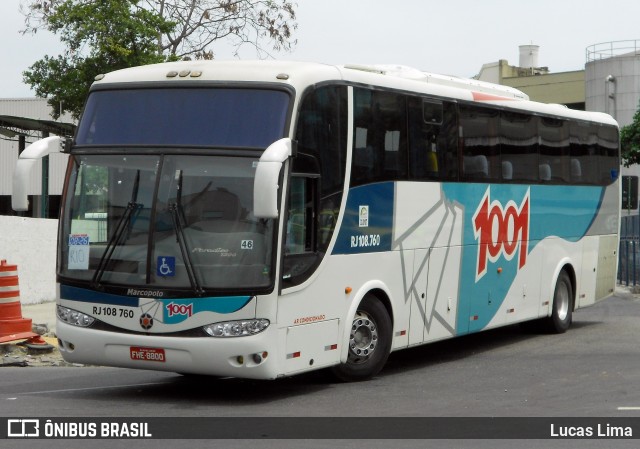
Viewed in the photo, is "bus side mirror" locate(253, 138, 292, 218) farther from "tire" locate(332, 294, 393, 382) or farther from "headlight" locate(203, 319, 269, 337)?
"tire" locate(332, 294, 393, 382)

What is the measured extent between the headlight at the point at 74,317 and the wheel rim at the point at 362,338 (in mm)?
2735

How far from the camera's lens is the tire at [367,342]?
1273 centimetres

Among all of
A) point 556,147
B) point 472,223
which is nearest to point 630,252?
point 556,147

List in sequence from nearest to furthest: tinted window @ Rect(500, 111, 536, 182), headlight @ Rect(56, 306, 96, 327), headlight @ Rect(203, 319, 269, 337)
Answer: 1. headlight @ Rect(203, 319, 269, 337)
2. headlight @ Rect(56, 306, 96, 327)
3. tinted window @ Rect(500, 111, 536, 182)

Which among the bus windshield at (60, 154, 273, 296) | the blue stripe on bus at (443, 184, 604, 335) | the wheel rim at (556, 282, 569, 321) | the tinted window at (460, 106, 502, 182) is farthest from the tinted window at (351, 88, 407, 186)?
the wheel rim at (556, 282, 569, 321)

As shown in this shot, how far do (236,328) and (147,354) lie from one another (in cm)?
90

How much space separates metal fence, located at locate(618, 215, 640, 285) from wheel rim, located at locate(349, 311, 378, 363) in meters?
16.6

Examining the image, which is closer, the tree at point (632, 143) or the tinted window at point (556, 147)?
the tinted window at point (556, 147)

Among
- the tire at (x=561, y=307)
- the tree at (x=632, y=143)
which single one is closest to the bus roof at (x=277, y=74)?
the tire at (x=561, y=307)

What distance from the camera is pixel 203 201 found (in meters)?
11.2

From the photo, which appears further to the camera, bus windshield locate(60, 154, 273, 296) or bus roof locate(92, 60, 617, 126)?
bus roof locate(92, 60, 617, 126)

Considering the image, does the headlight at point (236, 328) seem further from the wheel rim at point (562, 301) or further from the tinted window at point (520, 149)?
the wheel rim at point (562, 301)

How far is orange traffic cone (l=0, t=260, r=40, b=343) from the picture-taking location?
15.5 metres

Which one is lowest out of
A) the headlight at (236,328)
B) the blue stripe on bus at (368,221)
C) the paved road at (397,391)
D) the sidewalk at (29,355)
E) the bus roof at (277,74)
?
the sidewalk at (29,355)
